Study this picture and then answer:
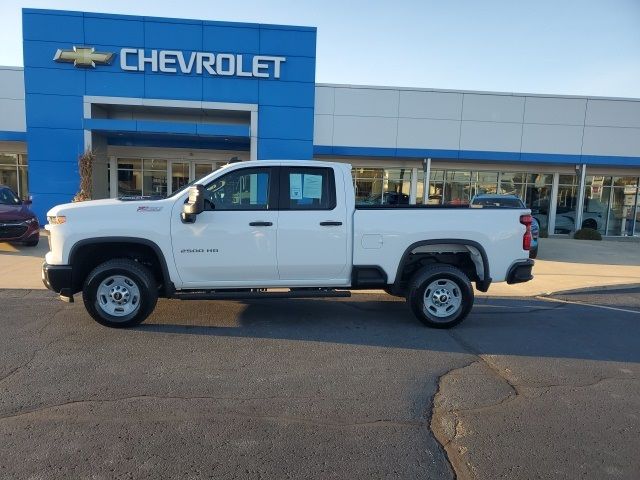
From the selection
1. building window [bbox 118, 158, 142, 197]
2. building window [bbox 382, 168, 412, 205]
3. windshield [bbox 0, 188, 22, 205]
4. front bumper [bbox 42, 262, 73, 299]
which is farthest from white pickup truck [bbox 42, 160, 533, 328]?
building window [bbox 118, 158, 142, 197]

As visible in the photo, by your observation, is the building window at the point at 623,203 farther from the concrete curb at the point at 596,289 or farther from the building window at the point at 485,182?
the concrete curb at the point at 596,289

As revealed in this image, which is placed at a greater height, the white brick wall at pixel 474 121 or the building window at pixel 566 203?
the white brick wall at pixel 474 121

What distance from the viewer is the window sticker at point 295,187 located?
18.8ft

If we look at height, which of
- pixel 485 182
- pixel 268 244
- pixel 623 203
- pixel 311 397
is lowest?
pixel 311 397

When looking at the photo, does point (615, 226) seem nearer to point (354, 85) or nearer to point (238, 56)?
point (354, 85)

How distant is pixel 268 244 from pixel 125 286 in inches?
69.7

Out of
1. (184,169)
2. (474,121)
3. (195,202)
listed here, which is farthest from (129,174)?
(195,202)

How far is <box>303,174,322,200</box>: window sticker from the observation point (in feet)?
18.9

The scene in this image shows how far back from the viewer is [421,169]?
68.7 feet

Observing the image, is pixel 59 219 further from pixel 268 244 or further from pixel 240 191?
pixel 268 244

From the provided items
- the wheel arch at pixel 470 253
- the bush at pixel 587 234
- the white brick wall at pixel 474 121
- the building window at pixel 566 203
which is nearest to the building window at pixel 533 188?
the building window at pixel 566 203

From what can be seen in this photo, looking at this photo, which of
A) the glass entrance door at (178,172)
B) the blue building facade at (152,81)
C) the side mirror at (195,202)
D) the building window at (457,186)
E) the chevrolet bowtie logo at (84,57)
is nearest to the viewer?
the side mirror at (195,202)

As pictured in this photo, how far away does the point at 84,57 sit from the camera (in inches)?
670

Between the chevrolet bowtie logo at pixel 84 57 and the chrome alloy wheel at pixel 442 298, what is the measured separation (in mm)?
16223
